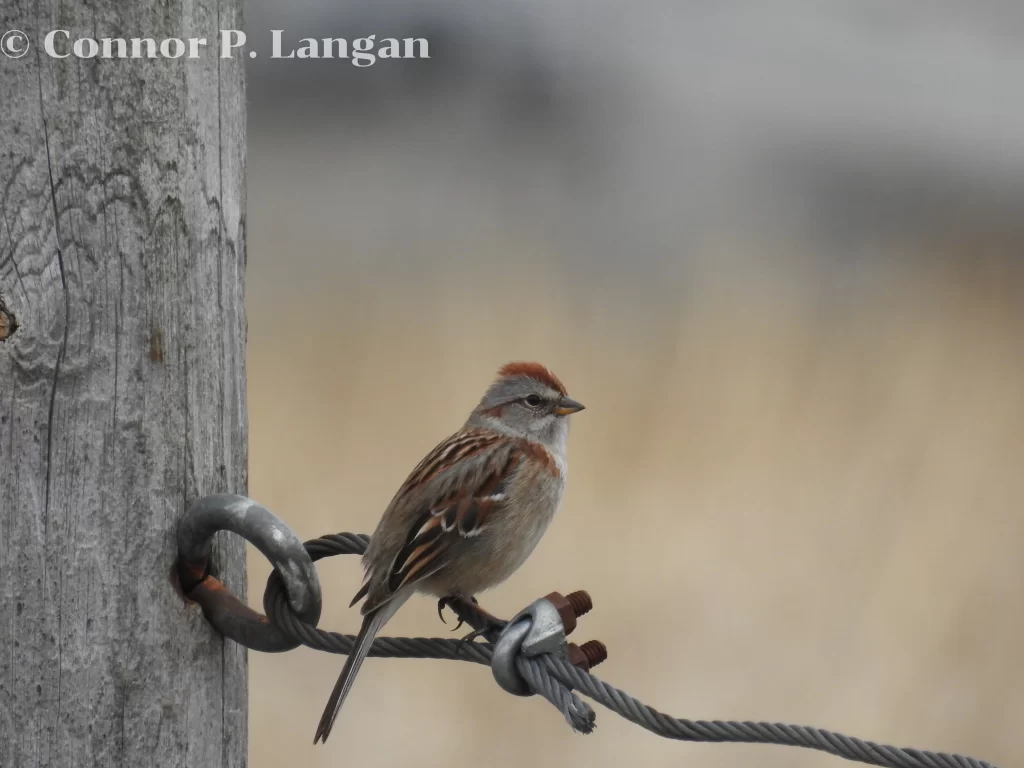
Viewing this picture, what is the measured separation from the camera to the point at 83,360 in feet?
8.32

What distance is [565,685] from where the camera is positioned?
2561mm

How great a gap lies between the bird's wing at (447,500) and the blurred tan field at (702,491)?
173 cm

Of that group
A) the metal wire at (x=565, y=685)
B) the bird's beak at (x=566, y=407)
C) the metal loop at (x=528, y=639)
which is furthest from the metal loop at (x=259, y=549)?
the bird's beak at (x=566, y=407)

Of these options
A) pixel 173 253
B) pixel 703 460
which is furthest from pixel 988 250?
pixel 173 253

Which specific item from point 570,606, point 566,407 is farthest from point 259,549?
point 566,407

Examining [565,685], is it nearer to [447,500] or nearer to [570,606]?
[570,606]

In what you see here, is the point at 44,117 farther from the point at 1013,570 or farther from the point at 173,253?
the point at 1013,570

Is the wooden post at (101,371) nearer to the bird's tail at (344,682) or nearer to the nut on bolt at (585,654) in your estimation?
the bird's tail at (344,682)

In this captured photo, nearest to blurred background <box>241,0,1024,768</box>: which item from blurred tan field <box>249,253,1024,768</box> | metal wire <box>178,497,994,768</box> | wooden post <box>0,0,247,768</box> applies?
blurred tan field <box>249,253,1024,768</box>

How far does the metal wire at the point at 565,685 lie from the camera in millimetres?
2297

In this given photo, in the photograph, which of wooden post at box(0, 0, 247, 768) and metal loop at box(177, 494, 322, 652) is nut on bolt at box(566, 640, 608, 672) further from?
wooden post at box(0, 0, 247, 768)

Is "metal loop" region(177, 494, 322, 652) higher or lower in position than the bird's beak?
lower

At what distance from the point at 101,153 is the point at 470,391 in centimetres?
359

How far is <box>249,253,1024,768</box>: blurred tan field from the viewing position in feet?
18.8
